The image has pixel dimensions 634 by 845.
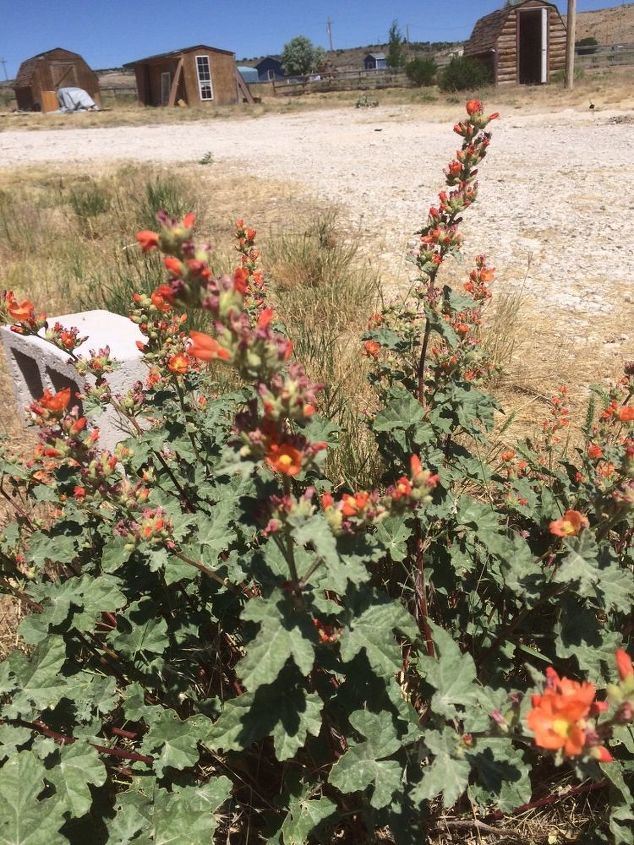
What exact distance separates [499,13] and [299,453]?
98.8ft

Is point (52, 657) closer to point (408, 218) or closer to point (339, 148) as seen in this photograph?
point (408, 218)

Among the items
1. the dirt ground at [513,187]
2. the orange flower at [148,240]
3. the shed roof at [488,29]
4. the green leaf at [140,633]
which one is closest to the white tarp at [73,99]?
the dirt ground at [513,187]

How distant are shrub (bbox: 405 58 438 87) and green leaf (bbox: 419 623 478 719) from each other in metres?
35.4

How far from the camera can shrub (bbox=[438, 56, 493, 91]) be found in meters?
25.2

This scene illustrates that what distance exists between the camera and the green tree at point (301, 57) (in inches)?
2803

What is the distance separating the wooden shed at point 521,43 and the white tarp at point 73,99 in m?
23.7

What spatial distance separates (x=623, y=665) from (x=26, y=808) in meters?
1.29

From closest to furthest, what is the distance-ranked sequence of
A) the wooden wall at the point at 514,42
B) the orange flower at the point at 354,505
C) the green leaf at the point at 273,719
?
1. the orange flower at the point at 354,505
2. the green leaf at the point at 273,719
3. the wooden wall at the point at 514,42

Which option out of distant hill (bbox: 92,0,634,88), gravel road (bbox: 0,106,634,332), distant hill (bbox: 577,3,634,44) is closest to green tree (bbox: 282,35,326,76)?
distant hill (bbox: 92,0,634,88)

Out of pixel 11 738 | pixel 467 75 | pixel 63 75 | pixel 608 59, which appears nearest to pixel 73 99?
pixel 63 75

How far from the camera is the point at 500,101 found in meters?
20.6

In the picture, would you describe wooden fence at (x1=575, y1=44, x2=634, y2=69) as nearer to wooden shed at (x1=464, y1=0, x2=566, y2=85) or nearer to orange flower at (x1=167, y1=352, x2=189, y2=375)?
wooden shed at (x1=464, y1=0, x2=566, y2=85)

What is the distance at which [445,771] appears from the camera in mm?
1192

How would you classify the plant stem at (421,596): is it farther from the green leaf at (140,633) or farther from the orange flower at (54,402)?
the orange flower at (54,402)
